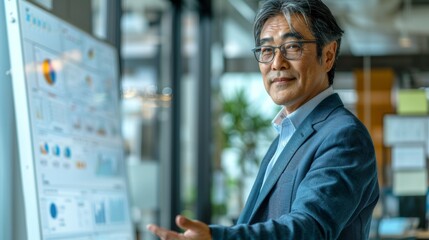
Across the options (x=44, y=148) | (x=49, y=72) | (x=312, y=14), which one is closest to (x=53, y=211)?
(x=44, y=148)

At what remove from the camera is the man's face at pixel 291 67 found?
5.64ft

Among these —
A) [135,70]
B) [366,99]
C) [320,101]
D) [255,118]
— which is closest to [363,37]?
[366,99]

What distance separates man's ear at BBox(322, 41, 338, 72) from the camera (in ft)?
5.83

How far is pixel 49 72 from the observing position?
3.33 metres

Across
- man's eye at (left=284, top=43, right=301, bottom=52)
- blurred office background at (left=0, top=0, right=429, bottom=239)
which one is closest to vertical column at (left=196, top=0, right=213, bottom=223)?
blurred office background at (left=0, top=0, right=429, bottom=239)

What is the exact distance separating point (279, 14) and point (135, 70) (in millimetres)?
8353

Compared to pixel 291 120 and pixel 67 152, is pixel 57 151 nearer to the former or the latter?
pixel 67 152

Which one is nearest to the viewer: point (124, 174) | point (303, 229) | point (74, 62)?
point (303, 229)

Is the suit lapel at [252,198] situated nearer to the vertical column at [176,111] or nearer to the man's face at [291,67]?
the man's face at [291,67]

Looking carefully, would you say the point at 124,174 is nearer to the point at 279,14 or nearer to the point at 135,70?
the point at 279,14

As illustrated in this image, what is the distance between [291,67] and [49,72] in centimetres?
183

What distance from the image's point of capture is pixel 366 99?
7.17 m

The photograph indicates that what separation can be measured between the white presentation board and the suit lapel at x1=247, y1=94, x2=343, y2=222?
1.52 metres

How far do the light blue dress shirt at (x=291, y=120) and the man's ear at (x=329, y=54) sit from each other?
0.05 metres
